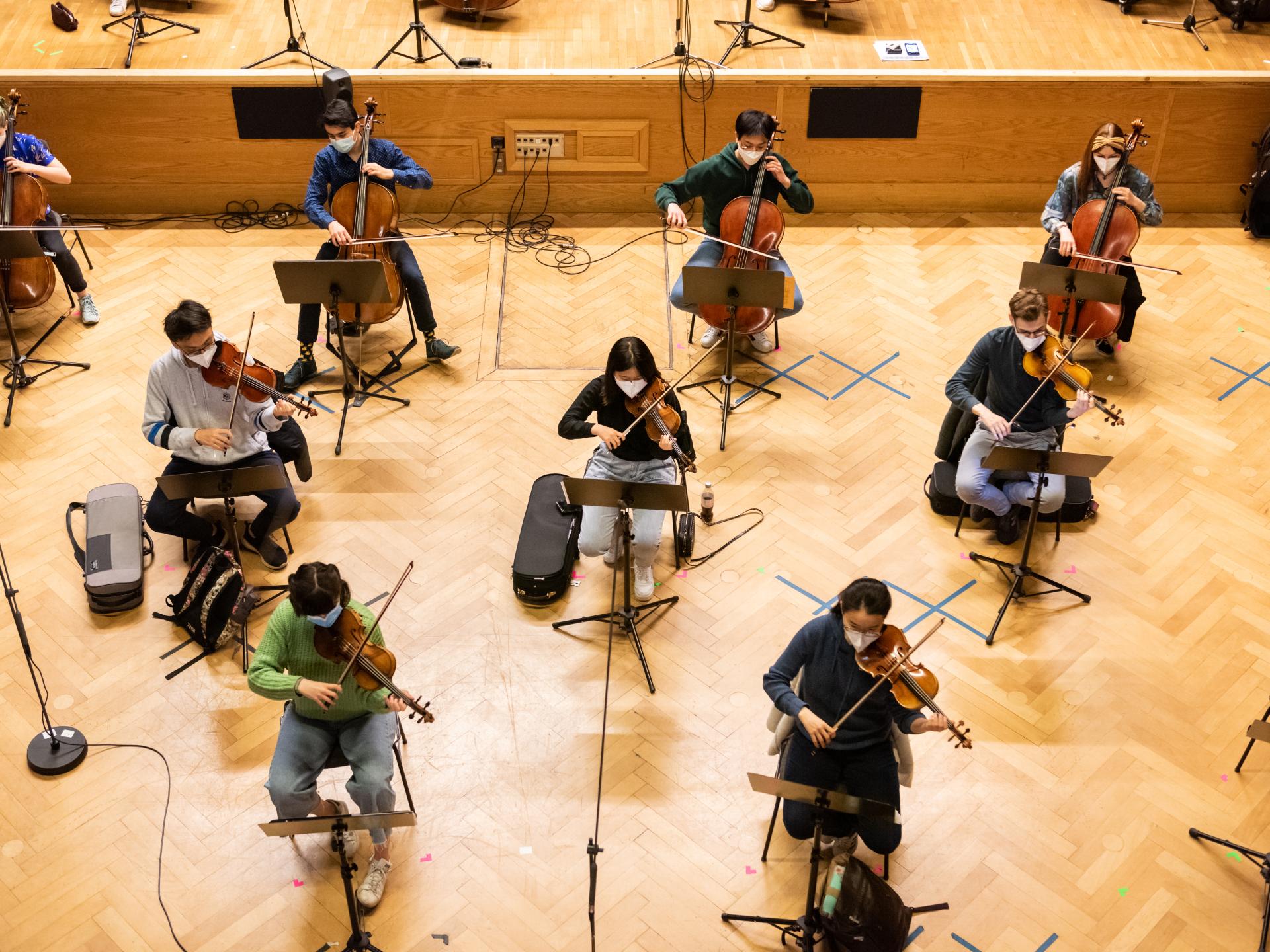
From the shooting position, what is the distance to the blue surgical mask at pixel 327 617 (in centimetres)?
376

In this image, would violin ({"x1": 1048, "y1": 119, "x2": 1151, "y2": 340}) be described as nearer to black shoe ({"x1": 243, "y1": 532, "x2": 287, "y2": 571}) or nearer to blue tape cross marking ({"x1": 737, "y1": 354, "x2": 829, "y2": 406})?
blue tape cross marking ({"x1": 737, "y1": 354, "x2": 829, "y2": 406})

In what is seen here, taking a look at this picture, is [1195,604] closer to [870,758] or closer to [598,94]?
[870,758]

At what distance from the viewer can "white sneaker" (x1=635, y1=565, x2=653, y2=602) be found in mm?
4977

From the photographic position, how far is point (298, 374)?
19.7 ft

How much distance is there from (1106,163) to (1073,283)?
2.59ft

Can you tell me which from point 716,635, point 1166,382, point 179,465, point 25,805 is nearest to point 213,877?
point 25,805

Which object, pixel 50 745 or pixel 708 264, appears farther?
pixel 708 264

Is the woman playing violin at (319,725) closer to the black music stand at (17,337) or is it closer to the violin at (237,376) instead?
the violin at (237,376)

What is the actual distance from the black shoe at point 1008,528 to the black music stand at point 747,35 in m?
3.36

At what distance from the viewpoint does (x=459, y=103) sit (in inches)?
273

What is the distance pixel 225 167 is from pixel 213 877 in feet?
14.7

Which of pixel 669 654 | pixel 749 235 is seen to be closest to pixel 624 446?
pixel 669 654

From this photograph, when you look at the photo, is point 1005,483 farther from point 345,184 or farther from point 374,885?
point 345,184

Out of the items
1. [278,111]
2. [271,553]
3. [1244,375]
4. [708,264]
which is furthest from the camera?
[278,111]
